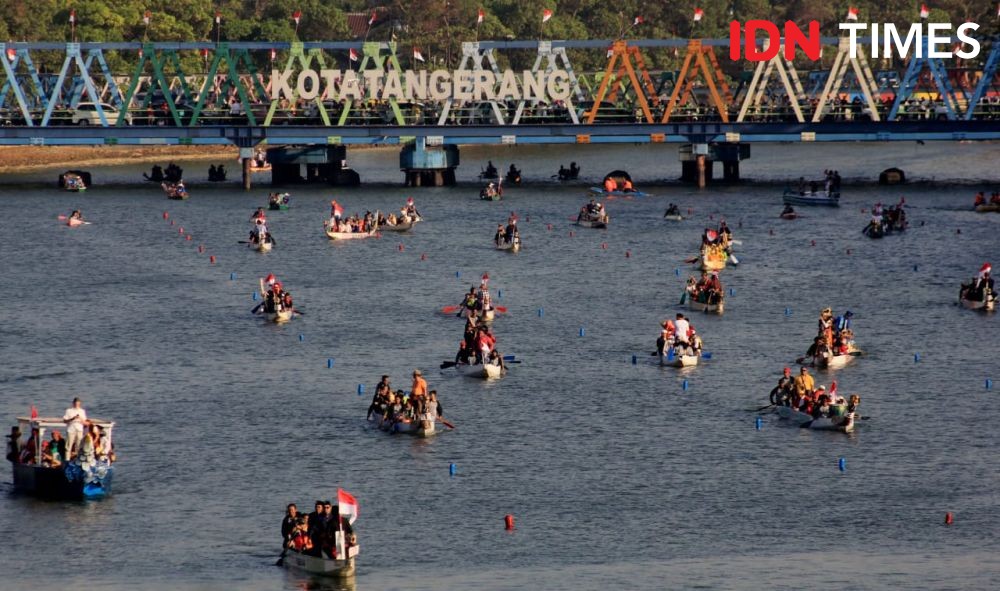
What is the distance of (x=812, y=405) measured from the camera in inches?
2388

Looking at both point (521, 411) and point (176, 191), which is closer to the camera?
point (521, 411)

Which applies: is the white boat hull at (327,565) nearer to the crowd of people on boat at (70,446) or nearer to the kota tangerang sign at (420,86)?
the crowd of people on boat at (70,446)

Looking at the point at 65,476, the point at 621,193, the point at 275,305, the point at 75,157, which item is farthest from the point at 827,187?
the point at 65,476

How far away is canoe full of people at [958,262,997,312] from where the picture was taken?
278 feet

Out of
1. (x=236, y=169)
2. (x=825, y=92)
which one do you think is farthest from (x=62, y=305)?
(x=236, y=169)

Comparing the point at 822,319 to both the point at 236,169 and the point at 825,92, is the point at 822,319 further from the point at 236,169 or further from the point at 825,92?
the point at 236,169

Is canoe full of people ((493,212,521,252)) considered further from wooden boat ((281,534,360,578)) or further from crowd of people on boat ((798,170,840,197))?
wooden boat ((281,534,360,578))

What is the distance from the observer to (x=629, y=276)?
98250 millimetres

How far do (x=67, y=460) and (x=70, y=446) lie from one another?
423mm

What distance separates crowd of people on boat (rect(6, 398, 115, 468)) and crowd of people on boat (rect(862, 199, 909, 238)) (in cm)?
7137

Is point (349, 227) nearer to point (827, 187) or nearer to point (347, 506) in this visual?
point (827, 187)

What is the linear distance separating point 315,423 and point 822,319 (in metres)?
22.2

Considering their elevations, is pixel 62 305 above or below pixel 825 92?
below

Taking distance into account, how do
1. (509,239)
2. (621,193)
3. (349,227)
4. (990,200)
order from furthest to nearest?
(621,193) < (990,200) < (349,227) < (509,239)
